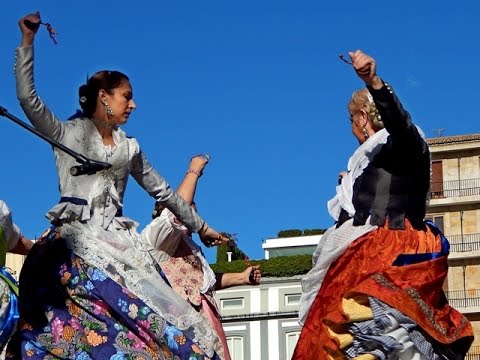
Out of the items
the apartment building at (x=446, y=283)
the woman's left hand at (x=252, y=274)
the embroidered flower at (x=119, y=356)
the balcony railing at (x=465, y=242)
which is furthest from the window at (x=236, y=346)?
the embroidered flower at (x=119, y=356)

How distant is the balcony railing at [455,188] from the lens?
5453 centimetres

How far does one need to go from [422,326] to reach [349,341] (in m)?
0.41

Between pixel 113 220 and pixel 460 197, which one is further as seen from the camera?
pixel 460 197

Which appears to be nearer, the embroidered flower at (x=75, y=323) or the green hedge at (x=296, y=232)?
the embroidered flower at (x=75, y=323)

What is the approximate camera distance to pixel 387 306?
23.0 ft

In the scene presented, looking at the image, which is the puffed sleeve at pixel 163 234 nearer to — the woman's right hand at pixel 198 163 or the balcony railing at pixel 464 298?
the woman's right hand at pixel 198 163

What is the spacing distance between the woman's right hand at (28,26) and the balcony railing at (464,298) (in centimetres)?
4637

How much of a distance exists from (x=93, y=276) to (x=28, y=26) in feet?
4.69

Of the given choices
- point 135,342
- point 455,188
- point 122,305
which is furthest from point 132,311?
point 455,188

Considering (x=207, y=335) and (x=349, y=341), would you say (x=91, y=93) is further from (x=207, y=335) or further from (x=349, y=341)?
(x=349, y=341)

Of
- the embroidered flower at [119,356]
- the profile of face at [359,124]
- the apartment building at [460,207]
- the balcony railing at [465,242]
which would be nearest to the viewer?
the embroidered flower at [119,356]

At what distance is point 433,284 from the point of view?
7.21m

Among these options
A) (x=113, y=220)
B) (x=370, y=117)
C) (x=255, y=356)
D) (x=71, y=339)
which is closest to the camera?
(x=71, y=339)

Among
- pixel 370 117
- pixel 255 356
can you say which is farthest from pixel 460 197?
pixel 370 117
